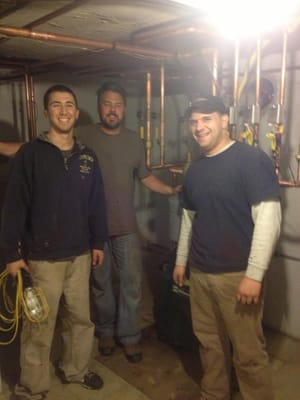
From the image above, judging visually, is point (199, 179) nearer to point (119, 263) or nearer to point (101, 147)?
point (101, 147)

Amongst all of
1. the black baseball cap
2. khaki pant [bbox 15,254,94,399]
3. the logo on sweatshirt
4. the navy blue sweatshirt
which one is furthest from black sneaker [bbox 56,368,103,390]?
the black baseball cap

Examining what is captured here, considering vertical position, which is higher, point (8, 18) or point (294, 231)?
point (8, 18)

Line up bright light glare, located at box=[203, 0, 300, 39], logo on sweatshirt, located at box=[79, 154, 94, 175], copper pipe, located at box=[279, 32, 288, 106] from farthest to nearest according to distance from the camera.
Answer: logo on sweatshirt, located at box=[79, 154, 94, 175] < copper pipe, located at box=[279, 32, 288, 106] < bright light glare, located at box=[203, 0, 300, 39]

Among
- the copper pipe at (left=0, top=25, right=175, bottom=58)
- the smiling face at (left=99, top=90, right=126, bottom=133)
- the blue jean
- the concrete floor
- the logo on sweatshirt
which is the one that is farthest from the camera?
the blue jean

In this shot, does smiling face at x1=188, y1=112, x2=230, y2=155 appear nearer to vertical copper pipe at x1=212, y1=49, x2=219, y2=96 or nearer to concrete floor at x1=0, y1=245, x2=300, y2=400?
vertical copper pipe at x1=212, y1=49, x2=219, y2=96

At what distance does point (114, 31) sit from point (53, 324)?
152cm

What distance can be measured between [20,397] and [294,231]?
1826mm

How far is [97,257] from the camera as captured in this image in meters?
2.14

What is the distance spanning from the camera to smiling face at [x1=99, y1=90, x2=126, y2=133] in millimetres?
2248

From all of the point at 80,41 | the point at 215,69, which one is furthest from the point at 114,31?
the point at 215,69

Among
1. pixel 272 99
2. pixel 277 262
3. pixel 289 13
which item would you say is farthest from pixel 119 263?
pixel 289 13

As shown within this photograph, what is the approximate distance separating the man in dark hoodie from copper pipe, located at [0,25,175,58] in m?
0.29

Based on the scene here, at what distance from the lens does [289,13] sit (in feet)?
5.02

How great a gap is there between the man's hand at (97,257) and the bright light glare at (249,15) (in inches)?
49.8
